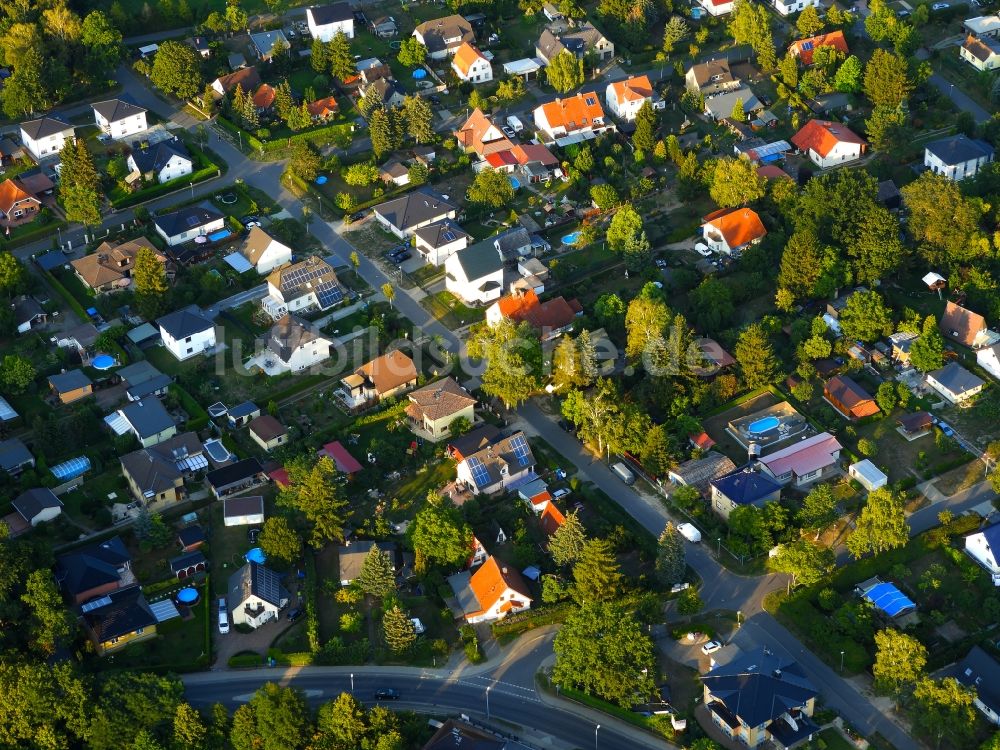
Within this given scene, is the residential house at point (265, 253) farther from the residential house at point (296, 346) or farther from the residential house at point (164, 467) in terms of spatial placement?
the residential house at point (164, 467)

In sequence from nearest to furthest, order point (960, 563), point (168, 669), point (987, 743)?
point (987, 743) → point (168, 669) → point (960, 563)

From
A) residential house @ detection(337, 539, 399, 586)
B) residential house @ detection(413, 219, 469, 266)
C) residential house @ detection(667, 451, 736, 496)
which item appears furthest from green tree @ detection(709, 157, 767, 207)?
residential house @ detection(337, 539, 399, 586)

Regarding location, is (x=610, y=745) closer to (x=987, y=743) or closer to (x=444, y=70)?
(x=987, y=743)

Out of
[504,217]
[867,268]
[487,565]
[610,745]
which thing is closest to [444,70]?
[504,217]

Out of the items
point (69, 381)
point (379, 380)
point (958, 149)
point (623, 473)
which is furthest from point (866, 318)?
point (69, 381)

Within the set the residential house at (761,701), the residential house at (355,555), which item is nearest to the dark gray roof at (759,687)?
the residential house at (761,701)

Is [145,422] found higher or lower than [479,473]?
higher

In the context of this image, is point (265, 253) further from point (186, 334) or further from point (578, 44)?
point (578, 44)
